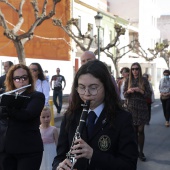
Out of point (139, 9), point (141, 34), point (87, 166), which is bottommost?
point (87, 166)

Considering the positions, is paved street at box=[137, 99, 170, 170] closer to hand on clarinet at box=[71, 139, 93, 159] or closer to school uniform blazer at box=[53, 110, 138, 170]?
school uniform blazer at box=[53, 110, 138, 170]

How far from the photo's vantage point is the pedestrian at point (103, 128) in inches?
95.1

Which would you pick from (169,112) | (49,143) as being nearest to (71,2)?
(169,112)

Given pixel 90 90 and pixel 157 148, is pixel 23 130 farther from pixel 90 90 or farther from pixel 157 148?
pixel 157 148

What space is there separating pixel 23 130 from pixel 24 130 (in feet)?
0.04

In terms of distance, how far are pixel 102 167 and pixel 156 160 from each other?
18.1 feet

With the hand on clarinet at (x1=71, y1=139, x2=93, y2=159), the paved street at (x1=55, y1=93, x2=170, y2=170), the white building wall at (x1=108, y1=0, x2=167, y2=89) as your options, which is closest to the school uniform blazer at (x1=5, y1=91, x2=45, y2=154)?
the hand on clarinet at (x1=71, y1=139, x2=93, y2=159)

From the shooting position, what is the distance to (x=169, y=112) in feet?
41.0

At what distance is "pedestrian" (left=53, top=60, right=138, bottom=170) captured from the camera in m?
2.42

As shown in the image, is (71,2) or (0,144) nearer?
(0,144)

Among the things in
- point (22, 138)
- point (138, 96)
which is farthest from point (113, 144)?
point (138, 96)

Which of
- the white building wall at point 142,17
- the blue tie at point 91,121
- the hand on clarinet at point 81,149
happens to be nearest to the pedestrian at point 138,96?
the blue tie at point 91,121

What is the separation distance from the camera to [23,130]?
4094 millimetres

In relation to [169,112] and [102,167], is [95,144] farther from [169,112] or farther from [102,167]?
[169,112]
